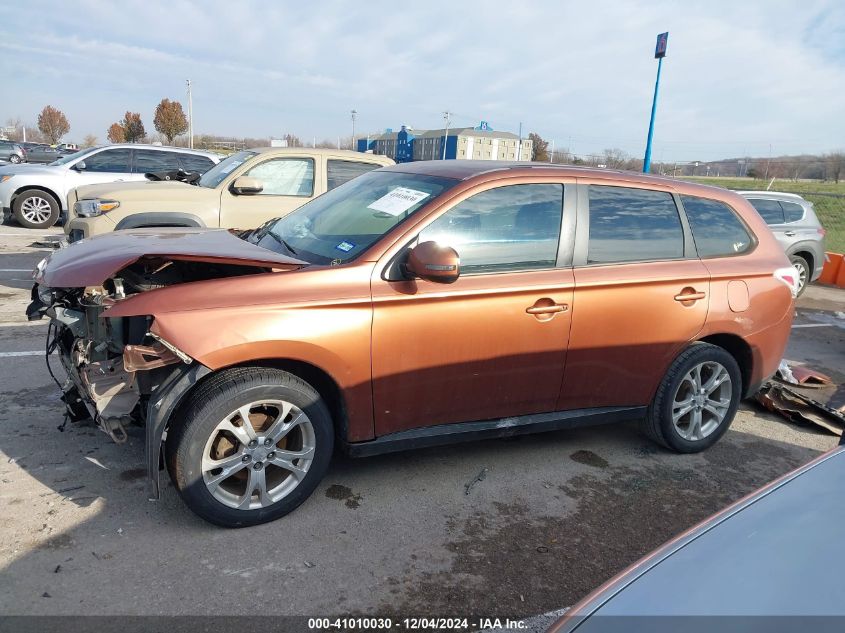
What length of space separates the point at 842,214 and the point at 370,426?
27.5 metres

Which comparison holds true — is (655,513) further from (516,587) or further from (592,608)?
(592,608)

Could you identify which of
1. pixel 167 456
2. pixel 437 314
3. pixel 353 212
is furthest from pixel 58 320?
pixel 437 314

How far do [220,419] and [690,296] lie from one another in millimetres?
2945

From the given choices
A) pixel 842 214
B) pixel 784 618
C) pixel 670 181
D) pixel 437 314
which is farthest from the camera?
pixel 842 214

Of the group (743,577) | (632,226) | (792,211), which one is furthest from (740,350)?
(792,211)

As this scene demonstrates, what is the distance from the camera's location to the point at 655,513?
3664 millimetres

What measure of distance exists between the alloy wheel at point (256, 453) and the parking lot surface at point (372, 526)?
189 millimetres

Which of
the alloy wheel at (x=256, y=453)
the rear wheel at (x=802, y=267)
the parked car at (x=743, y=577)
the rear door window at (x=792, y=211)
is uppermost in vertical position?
the rear door window at (x=792, y=211)

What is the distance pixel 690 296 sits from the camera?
4.12 meters

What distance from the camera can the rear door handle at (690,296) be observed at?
13.4ft

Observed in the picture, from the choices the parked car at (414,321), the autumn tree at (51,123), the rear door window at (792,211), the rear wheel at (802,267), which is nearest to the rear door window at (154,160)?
the parked car at (414,321)

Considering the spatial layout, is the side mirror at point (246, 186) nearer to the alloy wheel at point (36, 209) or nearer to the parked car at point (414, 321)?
the parked car at point (414, 321)

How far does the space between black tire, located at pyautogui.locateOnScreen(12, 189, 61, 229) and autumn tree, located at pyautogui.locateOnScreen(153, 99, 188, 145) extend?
4628cm

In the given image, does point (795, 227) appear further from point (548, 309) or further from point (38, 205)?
point (38, 205)
